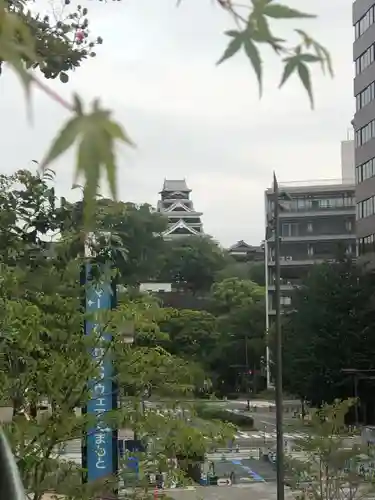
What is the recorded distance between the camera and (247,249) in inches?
2047

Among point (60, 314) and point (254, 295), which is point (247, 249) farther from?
point (60, 314)

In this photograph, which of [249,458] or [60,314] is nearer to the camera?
[60,314]

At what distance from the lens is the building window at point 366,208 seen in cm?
Result: 2614

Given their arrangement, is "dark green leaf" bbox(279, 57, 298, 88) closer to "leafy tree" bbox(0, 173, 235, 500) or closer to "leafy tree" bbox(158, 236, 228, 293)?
"leafy tree" bbox(0, 173, 235, 500)

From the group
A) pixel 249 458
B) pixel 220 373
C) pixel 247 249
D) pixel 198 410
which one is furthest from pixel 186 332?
pixel 247 249

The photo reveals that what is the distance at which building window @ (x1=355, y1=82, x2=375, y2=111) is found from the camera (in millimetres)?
26125

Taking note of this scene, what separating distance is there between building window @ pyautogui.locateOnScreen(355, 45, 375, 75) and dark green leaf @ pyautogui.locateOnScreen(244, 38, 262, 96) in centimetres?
2659

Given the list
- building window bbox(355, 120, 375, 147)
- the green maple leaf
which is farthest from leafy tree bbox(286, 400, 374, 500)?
building window bbox(355, 120, 375, 147)

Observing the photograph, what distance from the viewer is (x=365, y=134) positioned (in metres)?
26.8

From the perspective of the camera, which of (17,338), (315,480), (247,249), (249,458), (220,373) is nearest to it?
(17,338)

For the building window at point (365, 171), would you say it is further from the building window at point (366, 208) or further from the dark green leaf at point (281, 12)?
the dark green leaf at point (281, 12)

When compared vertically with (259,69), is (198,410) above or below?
below

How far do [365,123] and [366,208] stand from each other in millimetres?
3064

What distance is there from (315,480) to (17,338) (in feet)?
24.9
